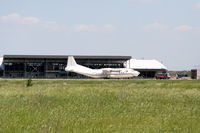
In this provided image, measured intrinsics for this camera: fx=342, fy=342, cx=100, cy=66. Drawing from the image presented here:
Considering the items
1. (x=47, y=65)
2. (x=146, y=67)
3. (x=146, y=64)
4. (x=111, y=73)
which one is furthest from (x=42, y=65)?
(x=146, y=64)

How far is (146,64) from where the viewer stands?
143250 mm

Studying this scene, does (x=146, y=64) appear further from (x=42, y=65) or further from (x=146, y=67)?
(x=42, y=65)

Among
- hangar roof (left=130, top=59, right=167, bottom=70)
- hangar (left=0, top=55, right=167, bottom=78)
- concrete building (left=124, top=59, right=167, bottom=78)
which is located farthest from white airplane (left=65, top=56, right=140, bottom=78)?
hangar roof (left=130, top=59, right=167, bottom=70)

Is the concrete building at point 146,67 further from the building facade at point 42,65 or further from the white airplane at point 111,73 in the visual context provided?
the white airplane at point 111,73

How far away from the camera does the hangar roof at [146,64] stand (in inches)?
5492

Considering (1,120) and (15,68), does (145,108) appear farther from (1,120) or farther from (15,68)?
(15,68)

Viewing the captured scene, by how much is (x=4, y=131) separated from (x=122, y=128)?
4.74 metres

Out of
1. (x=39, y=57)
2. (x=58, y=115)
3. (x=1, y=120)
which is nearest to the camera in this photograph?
(x=1, y=120)

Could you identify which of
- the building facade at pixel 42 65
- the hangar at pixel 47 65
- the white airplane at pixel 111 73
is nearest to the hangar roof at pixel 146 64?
the hangar at pixel 47 65

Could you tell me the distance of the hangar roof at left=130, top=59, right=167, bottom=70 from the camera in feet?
458

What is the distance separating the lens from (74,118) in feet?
53.9

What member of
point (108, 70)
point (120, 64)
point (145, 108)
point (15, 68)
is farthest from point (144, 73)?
point (145, 108)

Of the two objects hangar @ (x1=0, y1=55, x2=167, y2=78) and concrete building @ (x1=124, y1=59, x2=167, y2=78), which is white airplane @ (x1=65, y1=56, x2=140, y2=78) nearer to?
hangar @ (x1=0, y1=55, x2=167, y2=78)

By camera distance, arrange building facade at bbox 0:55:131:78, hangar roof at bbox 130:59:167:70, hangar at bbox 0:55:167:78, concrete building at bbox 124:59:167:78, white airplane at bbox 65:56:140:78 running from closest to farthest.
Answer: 1. white airplane at bbox 65:56:140:78
2. hangar at bbox 0:55:167:78
3. building facade at bbox 0:55:131:78
4. concrete building at bbox 124:59:167:78
5. hangar roof at bbox 130:59:167:70
